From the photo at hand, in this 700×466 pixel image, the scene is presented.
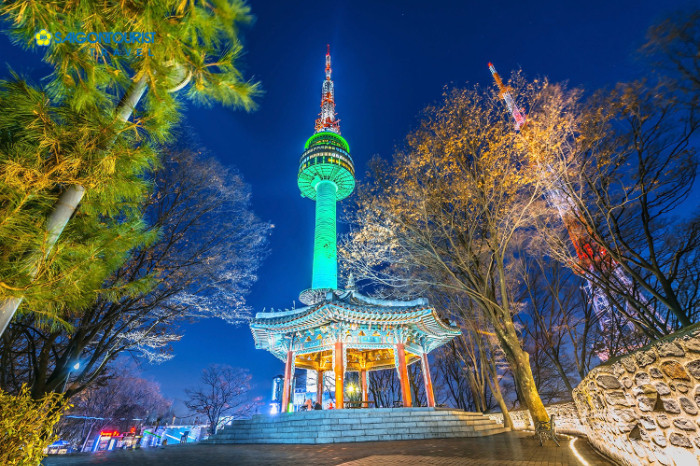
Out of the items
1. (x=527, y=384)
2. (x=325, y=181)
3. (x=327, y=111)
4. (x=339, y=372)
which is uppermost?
(x=327, y=111)

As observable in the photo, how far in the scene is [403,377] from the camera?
13.7 metres

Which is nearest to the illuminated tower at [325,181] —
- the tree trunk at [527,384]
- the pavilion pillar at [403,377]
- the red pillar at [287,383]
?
the red pillar at [287,383]

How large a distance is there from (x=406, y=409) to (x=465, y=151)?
10471mm

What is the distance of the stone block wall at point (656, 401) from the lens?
258cm

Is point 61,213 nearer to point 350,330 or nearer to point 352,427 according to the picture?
point 352,427

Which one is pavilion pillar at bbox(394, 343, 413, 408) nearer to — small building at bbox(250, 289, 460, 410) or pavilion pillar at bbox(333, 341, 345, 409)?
small building at bbox(250, 289, 460, 410)

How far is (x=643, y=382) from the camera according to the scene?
326cm

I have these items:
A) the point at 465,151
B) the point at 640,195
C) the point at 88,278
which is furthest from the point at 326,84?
the point at 88,278

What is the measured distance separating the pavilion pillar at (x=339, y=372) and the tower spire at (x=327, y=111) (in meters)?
26.5

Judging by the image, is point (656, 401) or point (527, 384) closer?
point (656, 401)

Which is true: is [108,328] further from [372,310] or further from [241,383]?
[241,383]

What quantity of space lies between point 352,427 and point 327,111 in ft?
110

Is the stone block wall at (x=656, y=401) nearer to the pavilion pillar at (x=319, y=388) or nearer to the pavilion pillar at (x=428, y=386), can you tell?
the pavilion pillar at (x=428, y=386)

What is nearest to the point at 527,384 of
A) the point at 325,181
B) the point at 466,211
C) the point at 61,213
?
the point at 466,211
